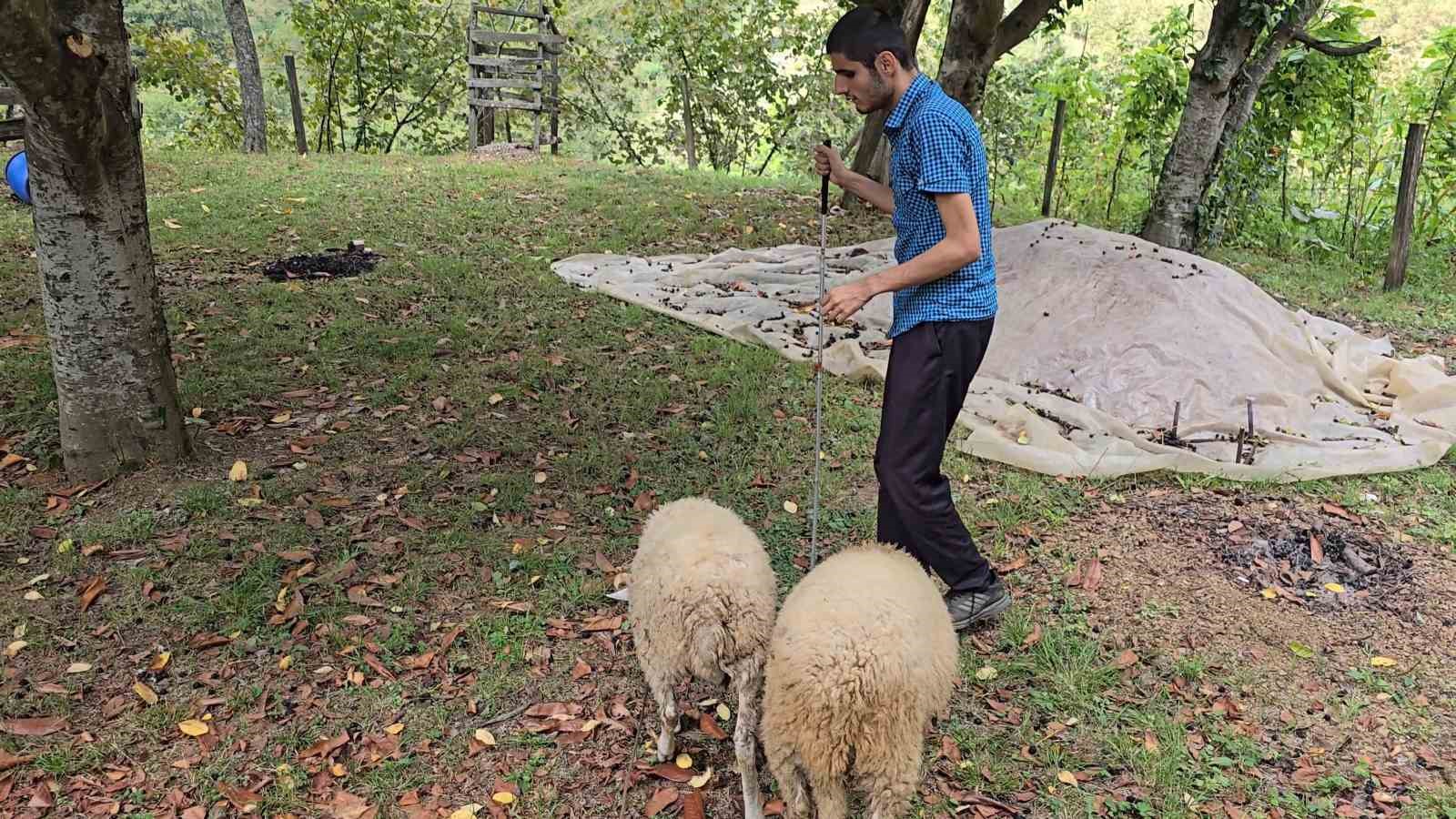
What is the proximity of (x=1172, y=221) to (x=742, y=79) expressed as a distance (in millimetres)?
10721

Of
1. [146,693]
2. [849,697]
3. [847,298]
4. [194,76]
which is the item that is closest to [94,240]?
[146,693]

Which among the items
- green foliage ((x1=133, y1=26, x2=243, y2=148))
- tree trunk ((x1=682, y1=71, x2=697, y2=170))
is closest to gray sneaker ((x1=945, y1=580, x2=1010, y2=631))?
green foliage ((x1=133, y1=26, x2=243, y2=148))

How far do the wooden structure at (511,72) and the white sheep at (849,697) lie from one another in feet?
42.4

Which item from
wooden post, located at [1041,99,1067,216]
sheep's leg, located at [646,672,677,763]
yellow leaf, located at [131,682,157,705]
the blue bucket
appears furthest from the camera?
wooden post, located at [1041,99,1067,216]

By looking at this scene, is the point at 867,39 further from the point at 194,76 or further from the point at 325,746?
the point at 194,76

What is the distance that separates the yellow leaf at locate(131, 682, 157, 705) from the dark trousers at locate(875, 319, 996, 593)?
2.64m

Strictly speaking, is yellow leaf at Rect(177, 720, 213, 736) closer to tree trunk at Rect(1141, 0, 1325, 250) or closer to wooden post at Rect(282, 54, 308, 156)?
tree trunk at Rect(1141, 0, 1325, 250)

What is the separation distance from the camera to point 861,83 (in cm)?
266

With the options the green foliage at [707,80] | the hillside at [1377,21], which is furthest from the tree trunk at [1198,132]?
the green foliage at [707,80]

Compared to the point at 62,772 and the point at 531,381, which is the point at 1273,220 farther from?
the point at 62,772

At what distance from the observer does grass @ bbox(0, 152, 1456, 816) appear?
274 cm

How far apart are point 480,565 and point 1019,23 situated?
8168mm

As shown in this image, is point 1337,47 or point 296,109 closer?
point 1337,47

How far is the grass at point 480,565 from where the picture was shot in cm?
274
